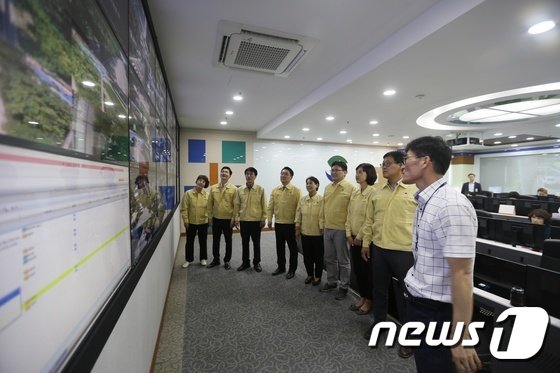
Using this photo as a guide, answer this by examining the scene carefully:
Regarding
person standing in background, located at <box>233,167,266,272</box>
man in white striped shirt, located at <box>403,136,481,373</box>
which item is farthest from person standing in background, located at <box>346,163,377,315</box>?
person standing in background, located at <box>233,167,266,272</box>

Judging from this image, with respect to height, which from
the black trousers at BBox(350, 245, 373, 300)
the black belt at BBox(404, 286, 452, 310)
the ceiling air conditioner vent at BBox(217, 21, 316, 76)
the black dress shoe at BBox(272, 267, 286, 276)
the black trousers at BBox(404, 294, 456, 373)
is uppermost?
the ceiling air conditioner vent at BBox(217, 21, 316, 76)

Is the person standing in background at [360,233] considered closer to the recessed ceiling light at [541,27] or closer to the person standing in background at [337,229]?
the person standing in background at [337,229]

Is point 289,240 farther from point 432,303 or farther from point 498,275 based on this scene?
point 432,303

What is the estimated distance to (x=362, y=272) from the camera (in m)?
2.81

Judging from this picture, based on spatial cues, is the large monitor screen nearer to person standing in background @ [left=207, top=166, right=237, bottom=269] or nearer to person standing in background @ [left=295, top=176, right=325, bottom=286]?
person standing in background @ [left=295, top=176, right=325, bottom=286]

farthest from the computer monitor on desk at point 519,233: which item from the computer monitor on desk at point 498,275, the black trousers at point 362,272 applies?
the black trousers at point 362,272

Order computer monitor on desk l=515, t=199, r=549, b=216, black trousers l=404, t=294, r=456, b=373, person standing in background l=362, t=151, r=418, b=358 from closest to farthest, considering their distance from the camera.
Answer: black trousers l=404, t=294, r=456, b=373
person standing in background l=362, t=151, r=418, b=358
computer monitor on desk l=515, t=199, r=549, b=216

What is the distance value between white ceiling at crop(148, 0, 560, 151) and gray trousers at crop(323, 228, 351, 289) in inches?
72.0

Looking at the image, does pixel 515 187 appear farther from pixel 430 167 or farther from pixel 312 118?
Result: pixel 430 167

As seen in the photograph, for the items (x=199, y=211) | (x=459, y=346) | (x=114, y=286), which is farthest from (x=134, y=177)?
(x=199, y=211)

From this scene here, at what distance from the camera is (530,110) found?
15.9 ft

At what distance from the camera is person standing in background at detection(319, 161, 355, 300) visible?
306 cm

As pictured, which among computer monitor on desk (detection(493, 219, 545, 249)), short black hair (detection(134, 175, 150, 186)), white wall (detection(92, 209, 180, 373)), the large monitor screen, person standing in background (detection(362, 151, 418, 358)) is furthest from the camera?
computer monitor on desk (detection(493, 219, 545, 249))

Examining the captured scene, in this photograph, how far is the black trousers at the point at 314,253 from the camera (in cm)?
337
